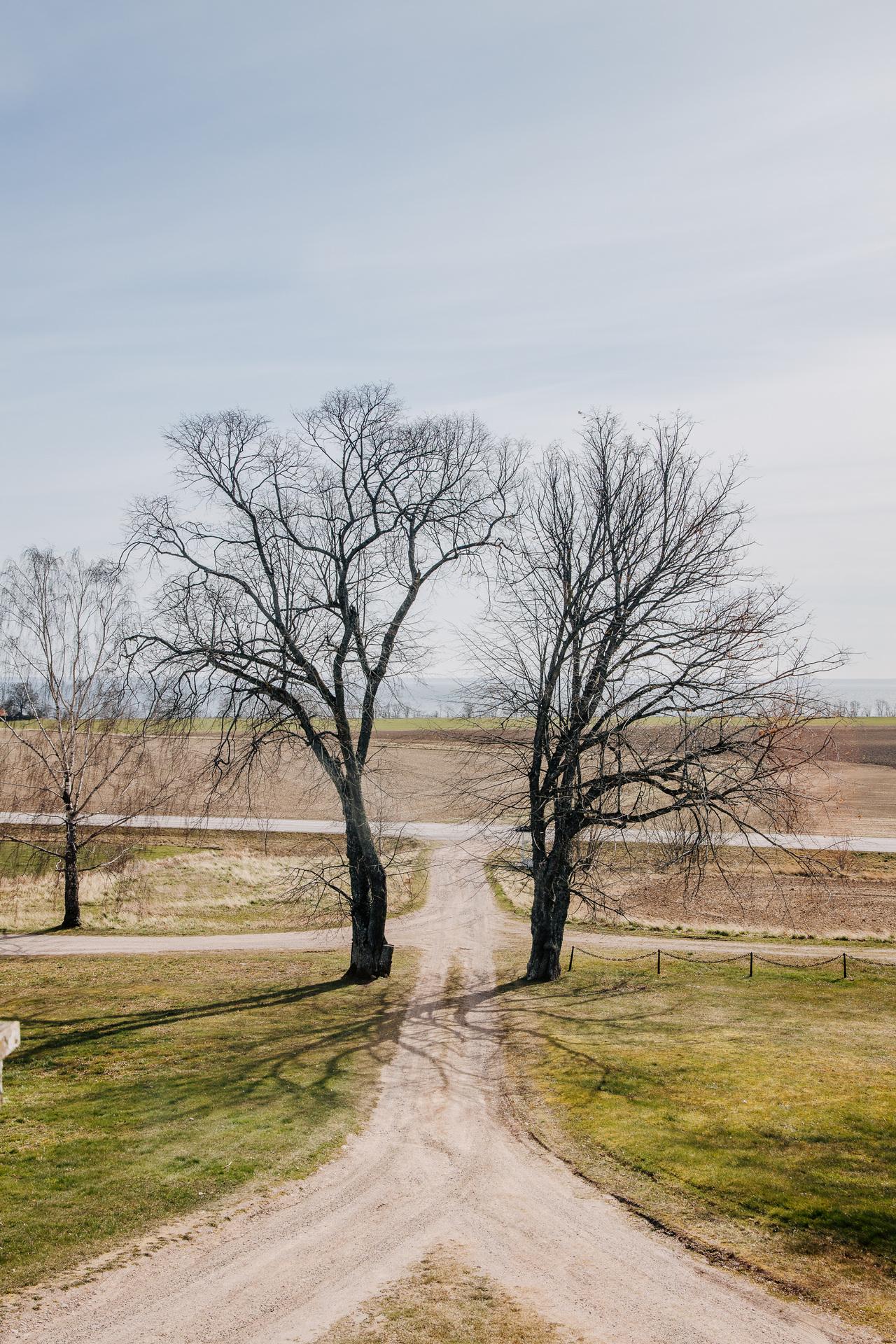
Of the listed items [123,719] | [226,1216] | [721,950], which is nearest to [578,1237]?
[226,1216]

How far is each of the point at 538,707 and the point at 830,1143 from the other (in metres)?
10.1

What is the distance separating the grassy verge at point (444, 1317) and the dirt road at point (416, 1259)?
193 mm

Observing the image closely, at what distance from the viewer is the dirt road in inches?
288

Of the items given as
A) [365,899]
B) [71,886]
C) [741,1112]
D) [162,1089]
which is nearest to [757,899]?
[365,899]

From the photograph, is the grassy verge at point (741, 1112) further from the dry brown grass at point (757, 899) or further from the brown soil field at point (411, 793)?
the dry brown grass at point (757, 899)

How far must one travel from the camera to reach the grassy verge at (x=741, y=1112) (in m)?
8.70

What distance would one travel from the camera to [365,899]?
20438 millimetres

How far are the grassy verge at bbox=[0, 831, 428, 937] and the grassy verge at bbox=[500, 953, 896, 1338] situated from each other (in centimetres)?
1125

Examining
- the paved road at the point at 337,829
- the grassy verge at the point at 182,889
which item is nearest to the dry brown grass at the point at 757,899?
the paved road at the point at 337,829

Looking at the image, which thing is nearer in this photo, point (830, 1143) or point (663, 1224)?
point (663, 1224)

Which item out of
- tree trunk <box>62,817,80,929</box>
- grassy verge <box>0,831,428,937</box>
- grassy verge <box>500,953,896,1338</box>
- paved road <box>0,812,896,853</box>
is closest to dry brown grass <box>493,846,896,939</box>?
paved road <box>0,812,896,853</box>

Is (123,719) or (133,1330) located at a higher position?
(123,719)

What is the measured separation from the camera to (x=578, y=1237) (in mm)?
9055

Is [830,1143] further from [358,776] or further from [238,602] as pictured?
[238,602]
